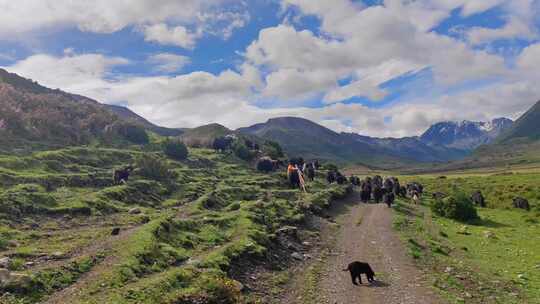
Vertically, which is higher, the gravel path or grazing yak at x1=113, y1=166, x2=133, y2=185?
grazing yak at x1=113, y1=166, x2=133, y2=185

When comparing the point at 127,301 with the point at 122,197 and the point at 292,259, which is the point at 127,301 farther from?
the point at 122,197

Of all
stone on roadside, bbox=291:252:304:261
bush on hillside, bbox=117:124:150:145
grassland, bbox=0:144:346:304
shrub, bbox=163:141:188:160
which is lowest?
stone on roadside, bbox=291:252:304:261

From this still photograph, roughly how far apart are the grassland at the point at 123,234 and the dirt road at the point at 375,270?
199 inches

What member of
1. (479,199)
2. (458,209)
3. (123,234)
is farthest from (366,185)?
(123,234)

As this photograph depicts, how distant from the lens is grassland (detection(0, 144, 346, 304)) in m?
19.7

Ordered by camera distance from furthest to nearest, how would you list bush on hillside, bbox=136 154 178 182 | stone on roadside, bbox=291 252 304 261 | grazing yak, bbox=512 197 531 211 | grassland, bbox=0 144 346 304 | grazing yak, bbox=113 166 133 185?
bush on hillside, bbox=136 154 178 182 → grazing yak, bbox=512 197 531 211 → grazing yak, bbox=113 166 133 185 → stone on roadside, bbox=291 252 304 261 → grassland, bbox=0 144 346 304

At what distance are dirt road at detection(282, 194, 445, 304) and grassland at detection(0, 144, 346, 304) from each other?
5.05 m

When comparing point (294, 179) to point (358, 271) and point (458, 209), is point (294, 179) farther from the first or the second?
point (358, 271)

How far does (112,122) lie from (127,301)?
115 metres

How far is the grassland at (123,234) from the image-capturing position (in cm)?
1972

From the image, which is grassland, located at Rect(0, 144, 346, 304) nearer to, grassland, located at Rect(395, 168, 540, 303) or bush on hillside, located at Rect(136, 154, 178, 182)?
bush on hillside, located at Rect(136, 154, 178, 182)

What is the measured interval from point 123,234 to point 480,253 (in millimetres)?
29476

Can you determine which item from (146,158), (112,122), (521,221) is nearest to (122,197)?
(146,158)

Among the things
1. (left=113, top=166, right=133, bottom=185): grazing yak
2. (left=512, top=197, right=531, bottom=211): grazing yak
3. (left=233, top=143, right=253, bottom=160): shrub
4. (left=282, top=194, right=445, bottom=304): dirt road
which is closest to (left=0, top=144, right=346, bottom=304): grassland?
(left=113, top=166, right=133, bottom=185): grazing yak
